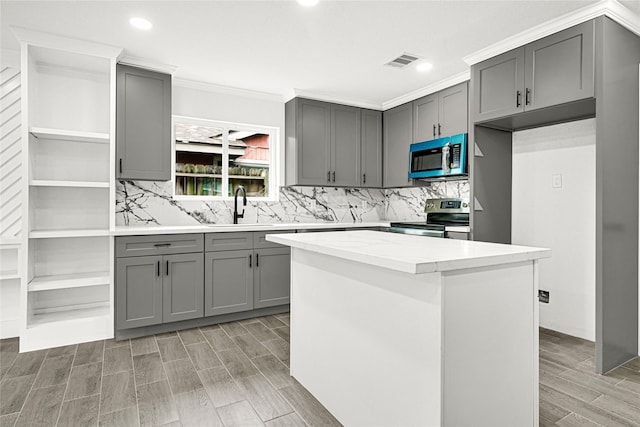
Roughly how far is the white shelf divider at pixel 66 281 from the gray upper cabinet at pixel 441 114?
11.6ft

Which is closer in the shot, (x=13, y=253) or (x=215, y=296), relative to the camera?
(x=13, y=253)

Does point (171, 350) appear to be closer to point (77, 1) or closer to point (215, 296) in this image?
point (215, 296)

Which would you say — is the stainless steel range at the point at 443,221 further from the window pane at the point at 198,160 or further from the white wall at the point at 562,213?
the window pane at the point at 198,160


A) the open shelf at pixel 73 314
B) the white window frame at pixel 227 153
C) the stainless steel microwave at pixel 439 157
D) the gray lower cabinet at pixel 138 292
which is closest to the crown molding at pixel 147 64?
the white window frame at pixel 227 153

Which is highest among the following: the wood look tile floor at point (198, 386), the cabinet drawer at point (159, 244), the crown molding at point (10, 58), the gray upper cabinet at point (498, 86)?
the crown molding at point (10, 58)

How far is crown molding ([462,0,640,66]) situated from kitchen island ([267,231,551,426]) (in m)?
1.90

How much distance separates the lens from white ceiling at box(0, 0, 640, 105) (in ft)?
8.16

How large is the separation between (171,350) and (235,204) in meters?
1.70

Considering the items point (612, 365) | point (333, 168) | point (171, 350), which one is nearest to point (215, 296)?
point (171, 350)

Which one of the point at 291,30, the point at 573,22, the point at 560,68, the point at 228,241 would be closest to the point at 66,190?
the point at 228,241

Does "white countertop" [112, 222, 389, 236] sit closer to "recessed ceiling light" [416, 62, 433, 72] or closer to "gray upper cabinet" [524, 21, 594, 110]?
"recessed ceiling light" [416, 62, 433, 72]

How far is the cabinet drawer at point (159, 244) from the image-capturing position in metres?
3.12

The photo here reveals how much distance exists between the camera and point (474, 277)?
4.66 feet

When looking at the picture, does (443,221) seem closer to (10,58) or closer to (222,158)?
(222,158)
